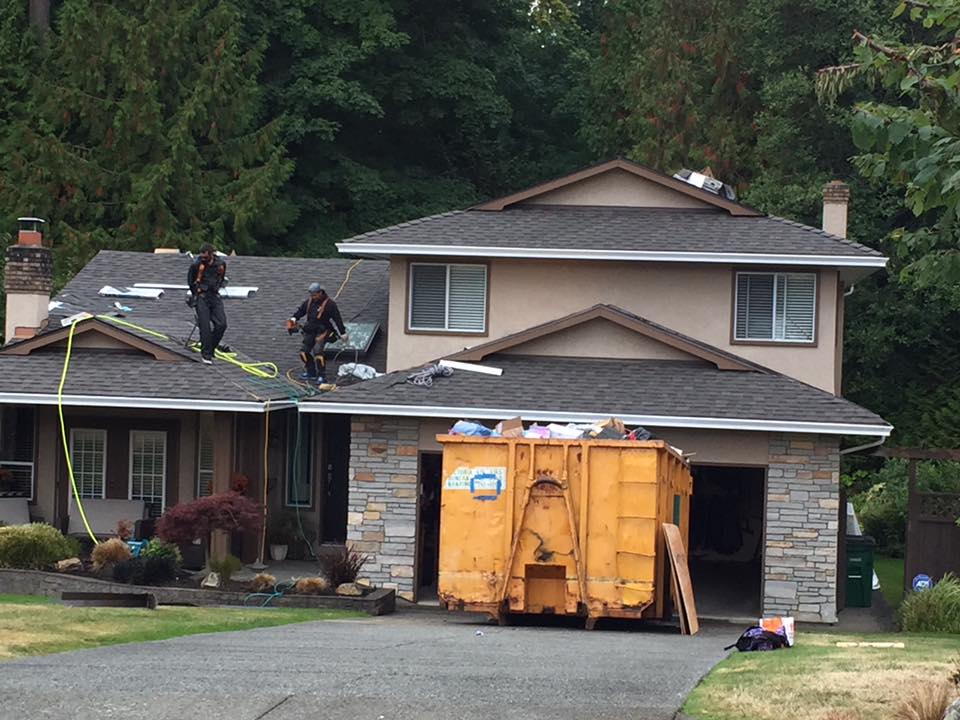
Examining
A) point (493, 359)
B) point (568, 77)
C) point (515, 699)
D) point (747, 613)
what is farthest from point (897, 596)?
point (568, 77)

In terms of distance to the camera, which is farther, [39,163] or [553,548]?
[39,163]

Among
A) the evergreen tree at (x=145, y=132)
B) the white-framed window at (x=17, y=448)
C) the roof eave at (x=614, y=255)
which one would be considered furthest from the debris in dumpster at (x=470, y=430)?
the evergreen tree at (x=145, y=132)

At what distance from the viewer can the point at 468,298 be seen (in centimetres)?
2595

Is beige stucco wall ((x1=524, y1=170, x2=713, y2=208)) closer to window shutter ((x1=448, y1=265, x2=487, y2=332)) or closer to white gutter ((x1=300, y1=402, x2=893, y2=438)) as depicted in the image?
window shutter ((x1=448, y1=265, x2=487, y2=332))

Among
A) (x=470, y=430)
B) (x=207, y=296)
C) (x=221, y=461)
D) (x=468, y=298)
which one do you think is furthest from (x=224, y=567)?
(x=468, y=298)

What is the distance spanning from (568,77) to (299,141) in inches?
394

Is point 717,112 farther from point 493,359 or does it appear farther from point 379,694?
point 379,694

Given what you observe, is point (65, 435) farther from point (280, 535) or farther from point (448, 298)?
point (448, 298)

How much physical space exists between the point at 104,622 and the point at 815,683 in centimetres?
794

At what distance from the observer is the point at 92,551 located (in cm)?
2330

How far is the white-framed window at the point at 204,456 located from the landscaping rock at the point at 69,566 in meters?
3.14

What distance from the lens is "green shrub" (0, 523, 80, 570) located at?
22406mm

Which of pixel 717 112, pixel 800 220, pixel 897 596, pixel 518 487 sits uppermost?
pixel 717 112

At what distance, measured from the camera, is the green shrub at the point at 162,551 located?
72.3ft
